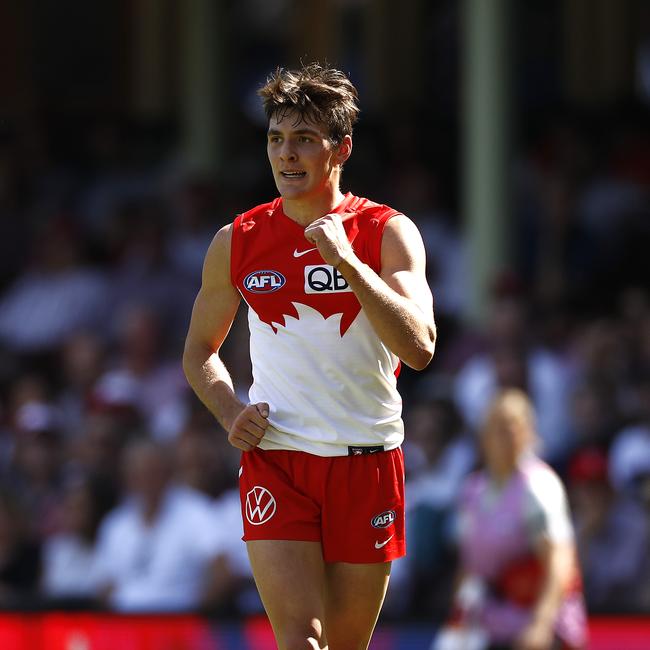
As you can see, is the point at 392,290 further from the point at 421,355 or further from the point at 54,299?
the point at 54,299

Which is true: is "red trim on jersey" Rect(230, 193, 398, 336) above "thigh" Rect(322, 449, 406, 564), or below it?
above

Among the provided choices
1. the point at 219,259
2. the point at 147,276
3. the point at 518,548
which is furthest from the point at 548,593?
the point at 147,276

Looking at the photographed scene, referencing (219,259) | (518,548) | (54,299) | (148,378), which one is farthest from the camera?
(54,299)

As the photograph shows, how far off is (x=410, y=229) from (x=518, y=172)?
261 inches

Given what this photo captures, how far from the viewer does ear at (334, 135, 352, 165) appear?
4.56m

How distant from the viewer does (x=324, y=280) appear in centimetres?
447

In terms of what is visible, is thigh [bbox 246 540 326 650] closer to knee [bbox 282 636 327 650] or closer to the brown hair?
knee [bbox 282 636 327 650]

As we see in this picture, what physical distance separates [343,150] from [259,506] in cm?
110

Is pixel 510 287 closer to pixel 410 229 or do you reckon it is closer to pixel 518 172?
pixel 518 172

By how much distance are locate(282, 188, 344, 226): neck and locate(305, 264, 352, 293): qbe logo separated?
0.19m

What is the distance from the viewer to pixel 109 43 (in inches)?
615

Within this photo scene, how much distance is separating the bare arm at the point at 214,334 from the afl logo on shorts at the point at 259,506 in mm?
138

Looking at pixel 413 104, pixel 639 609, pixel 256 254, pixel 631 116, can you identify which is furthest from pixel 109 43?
pixel 256 254

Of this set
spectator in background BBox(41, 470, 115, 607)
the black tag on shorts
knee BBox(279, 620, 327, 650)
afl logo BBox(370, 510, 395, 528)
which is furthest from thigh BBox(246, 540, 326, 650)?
spectator in background BBox(41, 470, 115, 607)
